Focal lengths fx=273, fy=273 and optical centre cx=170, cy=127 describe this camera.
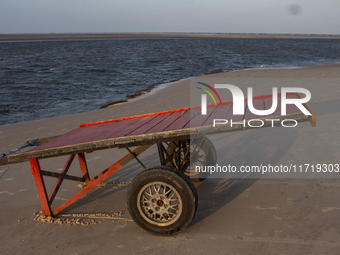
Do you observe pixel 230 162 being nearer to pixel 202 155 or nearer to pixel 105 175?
pixel 202 155

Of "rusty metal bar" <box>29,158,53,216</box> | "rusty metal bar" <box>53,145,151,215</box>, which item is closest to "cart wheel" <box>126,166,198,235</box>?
"rusty metal bar" <box>53,145,151,215</box>

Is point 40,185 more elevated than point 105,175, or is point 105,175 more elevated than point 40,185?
point 105,175

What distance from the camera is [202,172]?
5.16 metres

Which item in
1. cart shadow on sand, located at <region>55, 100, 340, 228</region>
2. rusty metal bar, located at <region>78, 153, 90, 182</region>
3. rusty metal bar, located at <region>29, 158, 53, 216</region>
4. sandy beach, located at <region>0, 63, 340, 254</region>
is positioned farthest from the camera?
rusty metal bar, located at <region>78, 153, 90, 182</region>

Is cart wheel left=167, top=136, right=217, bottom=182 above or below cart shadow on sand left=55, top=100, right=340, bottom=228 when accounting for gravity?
above

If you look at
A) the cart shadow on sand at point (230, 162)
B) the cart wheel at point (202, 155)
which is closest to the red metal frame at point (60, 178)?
the cart shadow on sand at point (230, 162)

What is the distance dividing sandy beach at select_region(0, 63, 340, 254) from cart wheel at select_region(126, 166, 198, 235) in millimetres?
204

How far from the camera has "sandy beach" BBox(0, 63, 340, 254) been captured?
336cm

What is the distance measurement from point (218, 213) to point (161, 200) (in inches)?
39.4

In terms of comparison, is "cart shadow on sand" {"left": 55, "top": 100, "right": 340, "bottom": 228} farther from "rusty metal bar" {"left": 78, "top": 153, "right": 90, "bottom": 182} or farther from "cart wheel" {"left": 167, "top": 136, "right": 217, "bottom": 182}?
"rusty metal bar" {"left": 78, "top": 153, "right": 90, "bottom": 182}

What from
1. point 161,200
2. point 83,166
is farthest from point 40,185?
point 161,200

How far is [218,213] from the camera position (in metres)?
4.05

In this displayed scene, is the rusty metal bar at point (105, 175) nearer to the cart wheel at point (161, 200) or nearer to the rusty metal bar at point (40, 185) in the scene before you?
the rusty metal bar at point (40, 185)

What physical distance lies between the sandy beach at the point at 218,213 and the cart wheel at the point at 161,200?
204 millimetres
